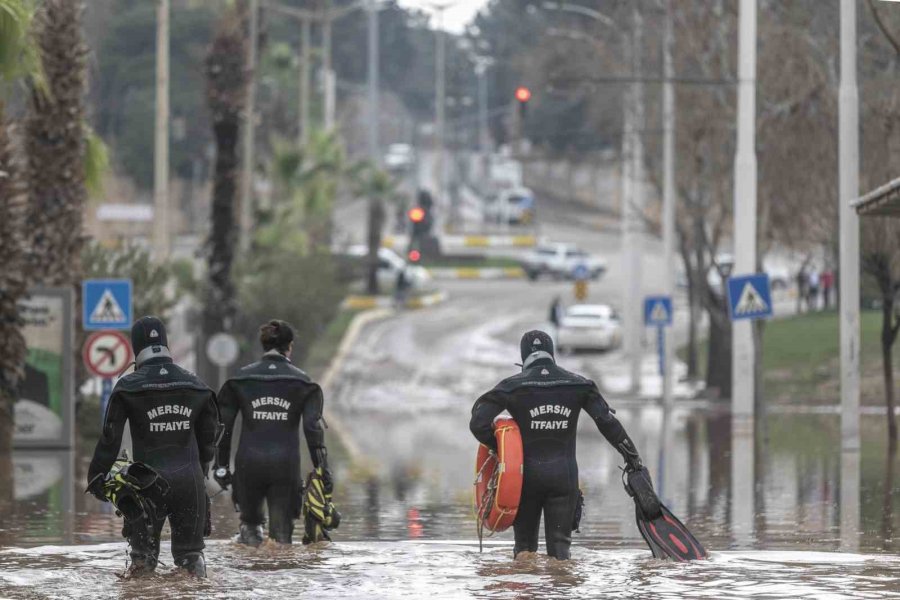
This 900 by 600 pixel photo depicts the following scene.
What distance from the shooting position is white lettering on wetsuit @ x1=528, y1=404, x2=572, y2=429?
13.5 metres

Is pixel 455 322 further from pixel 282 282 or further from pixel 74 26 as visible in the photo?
pixel 74 26

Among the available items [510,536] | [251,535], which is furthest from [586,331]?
[251,535]

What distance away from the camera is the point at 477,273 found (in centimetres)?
8844

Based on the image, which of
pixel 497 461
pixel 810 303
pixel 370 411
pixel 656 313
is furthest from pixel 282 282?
pixel 497 461

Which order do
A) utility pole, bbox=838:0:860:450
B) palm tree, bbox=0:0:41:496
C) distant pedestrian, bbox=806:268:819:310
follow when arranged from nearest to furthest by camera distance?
palm tree, bbox=0:0:41:496 → utility pole, bbox=838:0:860:450 → distant pedestrian, bbox=806:268:819:310

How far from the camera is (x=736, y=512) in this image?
19.3 m

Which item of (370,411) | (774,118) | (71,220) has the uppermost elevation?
(774,118)

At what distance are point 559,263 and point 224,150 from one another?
145 feet

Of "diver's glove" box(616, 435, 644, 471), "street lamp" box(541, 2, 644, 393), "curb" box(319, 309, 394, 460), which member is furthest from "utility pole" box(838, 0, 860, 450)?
"street lamp" box(541, 2, 644, 393)

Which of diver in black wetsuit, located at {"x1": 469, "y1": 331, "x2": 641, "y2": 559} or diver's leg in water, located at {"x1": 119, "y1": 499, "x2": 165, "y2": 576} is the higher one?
diver in black wetsuit, located at {"x1": 469, "y1": 331, "x2": 641, "y2": 559}

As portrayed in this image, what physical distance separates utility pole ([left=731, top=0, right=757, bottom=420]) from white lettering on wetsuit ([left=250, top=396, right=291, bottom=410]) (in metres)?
20.7

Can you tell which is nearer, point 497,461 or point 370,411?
point 497,461

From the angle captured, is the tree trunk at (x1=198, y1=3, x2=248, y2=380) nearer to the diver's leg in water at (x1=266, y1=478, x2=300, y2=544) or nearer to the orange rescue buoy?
the diver's leg in water at (x1=266, y1=478, x2=300, y2=544)

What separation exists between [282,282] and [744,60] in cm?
1947
